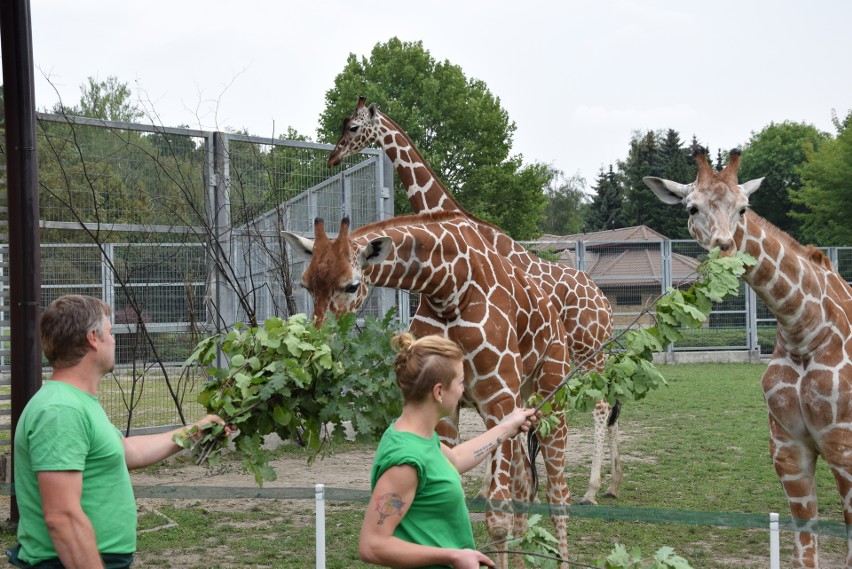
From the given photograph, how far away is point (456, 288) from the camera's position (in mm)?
5742

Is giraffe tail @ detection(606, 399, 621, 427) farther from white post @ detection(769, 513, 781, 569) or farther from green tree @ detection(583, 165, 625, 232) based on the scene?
green tree @ detection(583, 165, 625, 232)

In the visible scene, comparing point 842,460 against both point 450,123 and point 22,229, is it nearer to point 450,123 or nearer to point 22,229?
point 22,229

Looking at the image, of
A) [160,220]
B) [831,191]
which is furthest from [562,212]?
[160,220]

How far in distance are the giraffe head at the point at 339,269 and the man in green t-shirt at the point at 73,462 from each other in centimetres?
224

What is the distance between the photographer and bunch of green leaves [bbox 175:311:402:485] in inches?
179

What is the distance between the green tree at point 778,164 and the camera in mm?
52438

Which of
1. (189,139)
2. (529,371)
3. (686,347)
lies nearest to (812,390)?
(529,371)

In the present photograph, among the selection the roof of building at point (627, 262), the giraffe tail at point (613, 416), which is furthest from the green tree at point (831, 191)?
the giraffe tail at point (613, 416)

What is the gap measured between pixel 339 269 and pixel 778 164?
57696mm

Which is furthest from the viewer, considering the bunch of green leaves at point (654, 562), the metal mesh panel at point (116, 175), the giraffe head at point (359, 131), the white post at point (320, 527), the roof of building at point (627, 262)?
the roof of building at point (627, 262)

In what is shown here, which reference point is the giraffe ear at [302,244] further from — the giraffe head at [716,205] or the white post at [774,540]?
the white post at [774,540]

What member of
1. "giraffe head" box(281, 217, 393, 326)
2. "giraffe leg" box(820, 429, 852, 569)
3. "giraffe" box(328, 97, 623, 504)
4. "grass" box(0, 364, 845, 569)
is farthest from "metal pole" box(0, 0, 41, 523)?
"giraffe leg" box(820, 429, 852, 569)

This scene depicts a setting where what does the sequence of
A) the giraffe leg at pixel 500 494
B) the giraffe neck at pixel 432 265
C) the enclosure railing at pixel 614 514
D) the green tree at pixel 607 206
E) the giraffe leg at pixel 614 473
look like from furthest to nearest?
the green tree at pixel 607 206
the giraffe leg at pixel 614 473
the giraffe neck at pixel 432 265
the giraffe leg at pixel 500 494
the enclosure railing at pixel 614 514

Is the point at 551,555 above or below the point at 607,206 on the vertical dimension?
below
